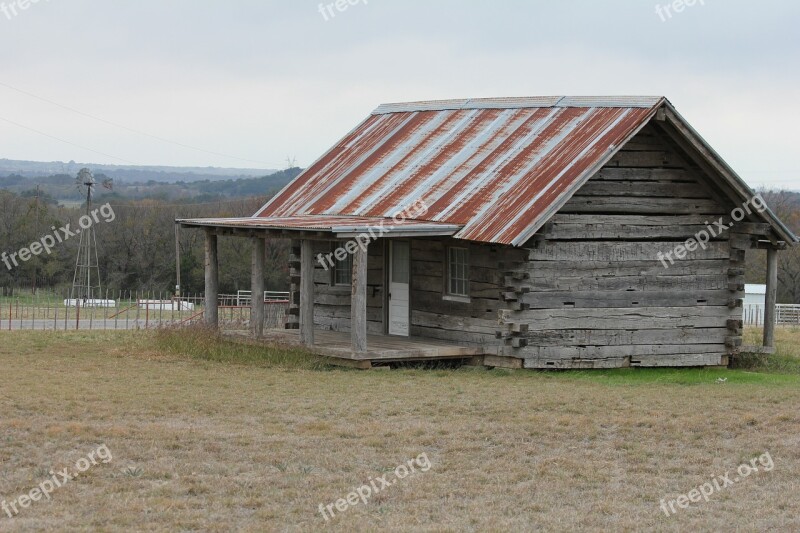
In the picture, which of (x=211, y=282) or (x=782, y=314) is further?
(x=782, y=314)

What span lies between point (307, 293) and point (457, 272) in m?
2.96

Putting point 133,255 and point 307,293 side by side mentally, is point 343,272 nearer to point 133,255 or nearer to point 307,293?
point 307,293

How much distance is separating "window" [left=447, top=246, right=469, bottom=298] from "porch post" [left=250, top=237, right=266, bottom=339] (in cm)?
353

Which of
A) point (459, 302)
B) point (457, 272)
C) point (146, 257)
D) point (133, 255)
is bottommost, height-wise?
point (146, 257)

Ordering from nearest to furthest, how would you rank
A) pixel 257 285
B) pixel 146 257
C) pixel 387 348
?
pixel 387 348, pixel 257 285, pixel 146 257

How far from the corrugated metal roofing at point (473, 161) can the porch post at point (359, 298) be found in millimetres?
1994

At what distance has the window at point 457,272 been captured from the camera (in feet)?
68.7

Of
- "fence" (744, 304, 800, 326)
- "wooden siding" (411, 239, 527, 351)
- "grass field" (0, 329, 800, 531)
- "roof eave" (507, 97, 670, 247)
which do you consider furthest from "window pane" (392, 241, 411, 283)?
"fence" (744, 304, 800, 326)

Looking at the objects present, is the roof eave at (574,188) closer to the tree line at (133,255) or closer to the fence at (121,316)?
the fence at (121,316)

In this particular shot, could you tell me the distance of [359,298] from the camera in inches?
750

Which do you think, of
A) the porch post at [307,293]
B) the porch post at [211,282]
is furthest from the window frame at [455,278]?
the porch post at [211,282]

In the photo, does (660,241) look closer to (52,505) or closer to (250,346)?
(250,346)

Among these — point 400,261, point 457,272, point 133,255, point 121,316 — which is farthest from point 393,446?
point 133,255

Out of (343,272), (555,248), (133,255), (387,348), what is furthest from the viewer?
(133,255)
